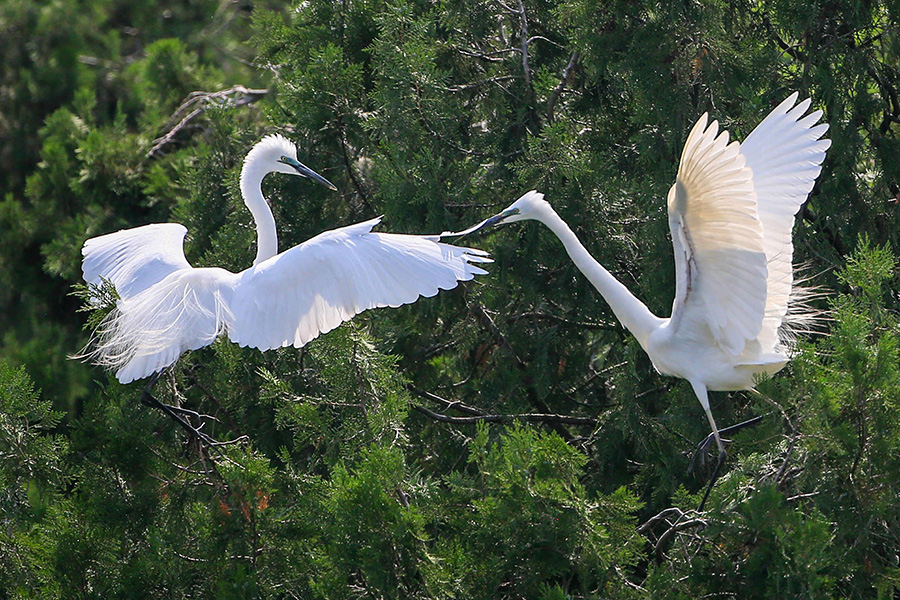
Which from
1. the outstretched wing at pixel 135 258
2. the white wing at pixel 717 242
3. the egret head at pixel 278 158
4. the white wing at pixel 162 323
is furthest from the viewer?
the egret head at pixel 278 158

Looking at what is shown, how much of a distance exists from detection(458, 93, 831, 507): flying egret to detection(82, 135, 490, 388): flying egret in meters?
0.32

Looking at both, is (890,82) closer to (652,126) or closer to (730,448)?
(652,126)

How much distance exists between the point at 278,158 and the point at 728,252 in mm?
2201

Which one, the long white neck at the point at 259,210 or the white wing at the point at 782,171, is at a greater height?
the white wing at the point at 782,171

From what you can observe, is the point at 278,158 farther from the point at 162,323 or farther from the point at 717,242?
the point at 717,242

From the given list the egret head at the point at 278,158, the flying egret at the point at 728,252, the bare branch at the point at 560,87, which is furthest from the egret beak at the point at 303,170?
the flying egret at the point at 728,252

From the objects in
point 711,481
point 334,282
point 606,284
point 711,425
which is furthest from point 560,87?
point 711,481

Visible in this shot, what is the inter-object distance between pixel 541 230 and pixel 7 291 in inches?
169

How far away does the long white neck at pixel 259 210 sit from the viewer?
447cm

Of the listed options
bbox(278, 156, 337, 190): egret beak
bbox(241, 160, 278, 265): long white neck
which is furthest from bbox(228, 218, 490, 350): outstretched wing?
bbox(278, 156, 337, 190): egret beak

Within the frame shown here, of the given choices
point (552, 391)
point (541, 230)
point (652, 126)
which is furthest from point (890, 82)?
point (552, 391)

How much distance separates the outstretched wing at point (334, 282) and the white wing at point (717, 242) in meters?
0.71

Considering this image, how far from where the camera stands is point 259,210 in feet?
14.9

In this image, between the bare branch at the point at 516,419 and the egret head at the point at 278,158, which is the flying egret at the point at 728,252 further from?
the egret head at the point at 278,158
